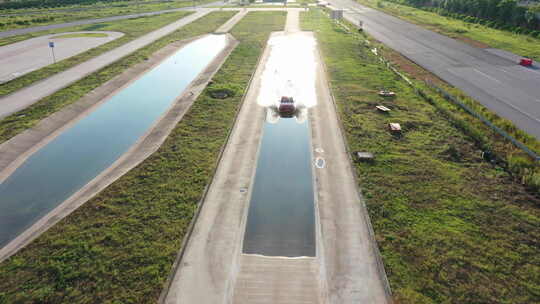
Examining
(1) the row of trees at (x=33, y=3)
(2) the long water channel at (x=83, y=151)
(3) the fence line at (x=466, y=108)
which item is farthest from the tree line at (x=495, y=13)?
(1) the row of trees at (x=33, y=3)

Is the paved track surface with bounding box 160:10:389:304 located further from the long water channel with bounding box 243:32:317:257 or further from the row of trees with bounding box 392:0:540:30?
the row of trees with bounding box 392:0:540:30

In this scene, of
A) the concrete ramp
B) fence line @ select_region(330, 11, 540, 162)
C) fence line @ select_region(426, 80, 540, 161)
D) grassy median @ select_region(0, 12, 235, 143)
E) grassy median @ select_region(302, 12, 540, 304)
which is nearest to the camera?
the concrete ramp

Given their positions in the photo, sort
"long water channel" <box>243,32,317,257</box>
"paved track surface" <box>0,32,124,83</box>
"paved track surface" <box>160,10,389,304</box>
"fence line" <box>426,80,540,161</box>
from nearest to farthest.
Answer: "paved track surface" <box>160,10,389,304</box>, "long water channel" <box>243,32,317,257</box>, "fence line" <box>426,80,540,161</box>, "paved track surface" <box>0,32,124,83</box>

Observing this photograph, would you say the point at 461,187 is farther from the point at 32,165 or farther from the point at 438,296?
the point at 32,165

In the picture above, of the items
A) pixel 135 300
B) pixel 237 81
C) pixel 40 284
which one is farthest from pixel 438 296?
pixel 237 81

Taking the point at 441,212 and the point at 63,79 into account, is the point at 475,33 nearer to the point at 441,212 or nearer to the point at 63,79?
the point at 441,212

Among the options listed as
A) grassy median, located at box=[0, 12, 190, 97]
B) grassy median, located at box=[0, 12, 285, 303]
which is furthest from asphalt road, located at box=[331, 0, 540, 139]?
grassy median, located at box=[0, 12, 190, 97]

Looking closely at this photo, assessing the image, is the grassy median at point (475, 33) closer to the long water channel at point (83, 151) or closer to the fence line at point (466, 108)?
the fence line at point (466, 108)
